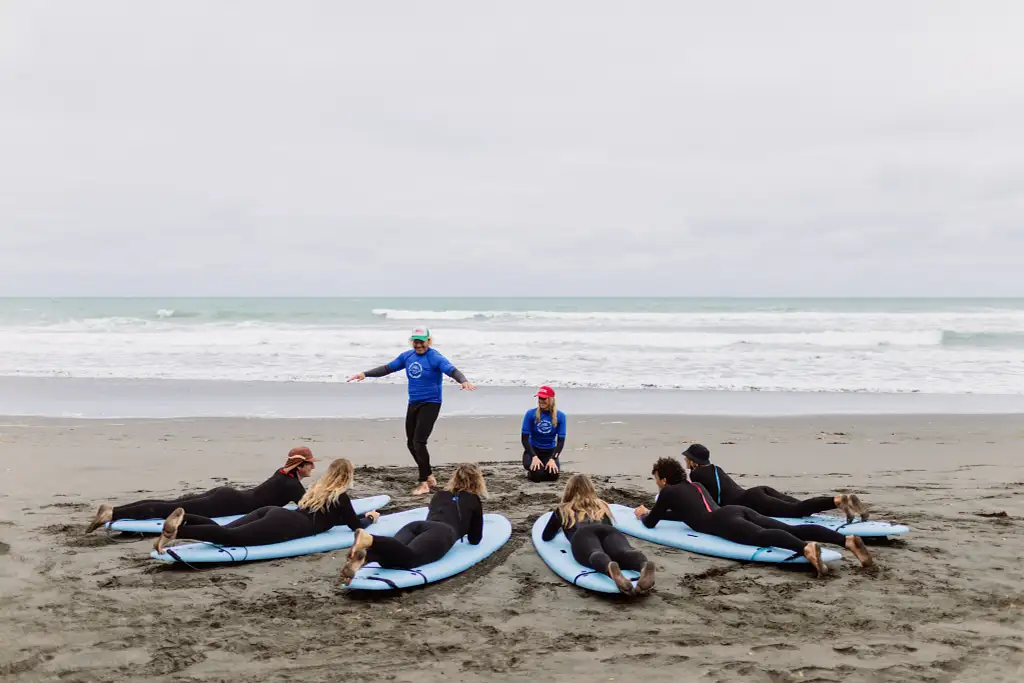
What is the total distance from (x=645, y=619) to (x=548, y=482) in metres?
4.17

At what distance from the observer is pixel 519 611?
16.3 feet

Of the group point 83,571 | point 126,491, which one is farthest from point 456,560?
point 126,491

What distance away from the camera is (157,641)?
444cm

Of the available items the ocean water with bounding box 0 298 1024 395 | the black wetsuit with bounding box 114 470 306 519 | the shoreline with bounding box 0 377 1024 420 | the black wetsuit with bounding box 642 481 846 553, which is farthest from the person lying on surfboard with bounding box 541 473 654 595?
the ocean water with bounding box 0 298 1024 395

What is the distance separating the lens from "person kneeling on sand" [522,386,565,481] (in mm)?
9055

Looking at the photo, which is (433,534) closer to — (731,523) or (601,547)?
(601,547)

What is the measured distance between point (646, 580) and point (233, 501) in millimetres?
3952

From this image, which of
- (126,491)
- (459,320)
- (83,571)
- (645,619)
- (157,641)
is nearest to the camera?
(157,641)

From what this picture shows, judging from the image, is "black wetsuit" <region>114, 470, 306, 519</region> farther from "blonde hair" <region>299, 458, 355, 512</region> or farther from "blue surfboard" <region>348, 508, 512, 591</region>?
"blue surfboard" <region>348, 508, 512, 591</region>

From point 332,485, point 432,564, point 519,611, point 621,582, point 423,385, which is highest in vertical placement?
point 423,385

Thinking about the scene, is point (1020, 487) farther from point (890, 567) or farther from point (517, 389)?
point (517, 389)

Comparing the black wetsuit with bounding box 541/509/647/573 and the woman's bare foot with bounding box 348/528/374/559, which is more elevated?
the woman's bare foot with bounding box 348/528/374/559

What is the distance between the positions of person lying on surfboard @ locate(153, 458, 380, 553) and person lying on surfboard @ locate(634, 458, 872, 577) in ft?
8.86

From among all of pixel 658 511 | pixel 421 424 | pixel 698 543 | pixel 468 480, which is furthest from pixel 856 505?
pixel 421 424
